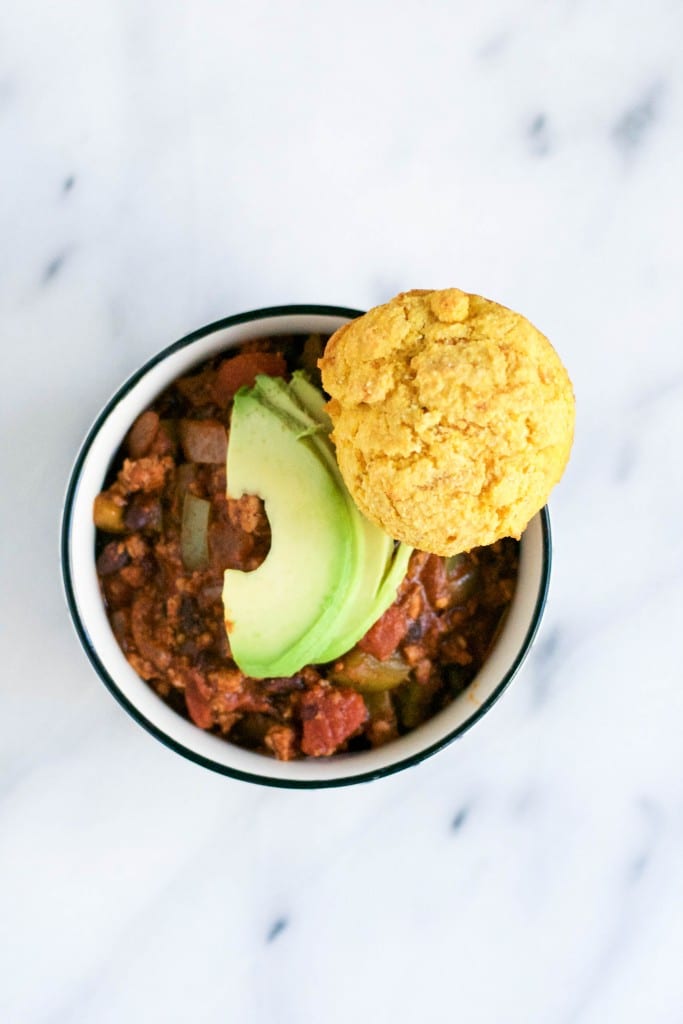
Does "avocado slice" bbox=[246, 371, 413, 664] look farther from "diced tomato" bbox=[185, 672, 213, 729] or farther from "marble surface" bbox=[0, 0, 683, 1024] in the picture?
"marble surface" bbox=[0, 0, 683, 1024]

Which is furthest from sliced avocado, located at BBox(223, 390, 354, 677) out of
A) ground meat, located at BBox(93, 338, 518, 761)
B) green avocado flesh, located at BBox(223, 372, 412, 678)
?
ground meat, located at BBox(93, 338, 518, 761)

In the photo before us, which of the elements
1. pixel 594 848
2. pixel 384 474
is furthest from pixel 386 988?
pixel 384 474

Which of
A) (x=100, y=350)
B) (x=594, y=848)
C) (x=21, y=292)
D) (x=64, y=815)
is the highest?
(x=21, y=292)

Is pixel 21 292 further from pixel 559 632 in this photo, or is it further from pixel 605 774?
pixel 605 774

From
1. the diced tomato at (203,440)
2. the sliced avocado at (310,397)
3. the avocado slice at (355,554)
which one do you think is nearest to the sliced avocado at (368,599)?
the avocado slice at (355,554)

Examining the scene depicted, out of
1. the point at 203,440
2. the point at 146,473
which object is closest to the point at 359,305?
the point at 203,440

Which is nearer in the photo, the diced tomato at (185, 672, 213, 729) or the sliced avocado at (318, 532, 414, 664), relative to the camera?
the sliced avocado at (318, 532, 414, 664)

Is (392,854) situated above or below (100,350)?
below

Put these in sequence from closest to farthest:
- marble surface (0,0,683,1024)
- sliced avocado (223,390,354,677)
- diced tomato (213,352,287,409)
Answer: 1. sliced avocado (223,390,354,677)
2. diced tomato (213,352,287,409)
3. marble surface (0,0,683,1024)

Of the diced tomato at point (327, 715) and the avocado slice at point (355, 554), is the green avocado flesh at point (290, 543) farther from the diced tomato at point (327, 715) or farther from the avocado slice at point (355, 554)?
the diced tomato at point (327, 715)
